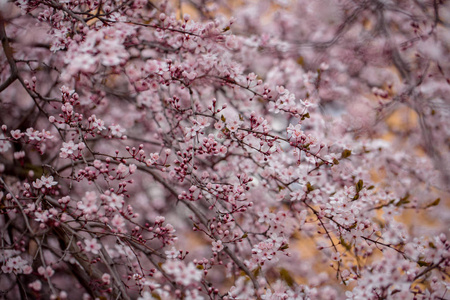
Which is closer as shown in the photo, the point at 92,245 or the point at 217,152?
the point at 92,245

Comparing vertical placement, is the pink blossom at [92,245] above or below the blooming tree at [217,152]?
below

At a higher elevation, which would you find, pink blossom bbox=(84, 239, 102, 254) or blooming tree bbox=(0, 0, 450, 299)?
blooming tree bbox=(0, 0, 450, 299)

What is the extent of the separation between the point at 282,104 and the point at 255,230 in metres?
1.53

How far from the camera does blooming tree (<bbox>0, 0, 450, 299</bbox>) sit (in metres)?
2.02

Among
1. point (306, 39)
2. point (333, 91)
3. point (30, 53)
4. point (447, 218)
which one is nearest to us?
point (30, 53)

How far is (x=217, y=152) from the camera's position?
221 centimetres

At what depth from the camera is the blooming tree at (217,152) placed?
6.64 feet

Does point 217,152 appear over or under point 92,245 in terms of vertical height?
over

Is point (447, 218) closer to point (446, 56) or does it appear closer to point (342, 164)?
Answer: point (446, 56)

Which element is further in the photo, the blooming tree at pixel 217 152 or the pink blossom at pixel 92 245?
the blooming tree at pixel 217 152

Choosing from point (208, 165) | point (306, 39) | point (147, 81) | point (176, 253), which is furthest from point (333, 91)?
point (176, 253)

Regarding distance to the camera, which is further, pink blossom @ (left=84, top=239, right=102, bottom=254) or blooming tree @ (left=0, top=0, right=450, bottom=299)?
blooming tree @ (left=0, top=0, right=450, bottom=299)

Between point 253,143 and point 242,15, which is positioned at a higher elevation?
point 242,15

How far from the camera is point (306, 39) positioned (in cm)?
584
